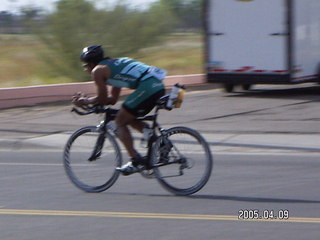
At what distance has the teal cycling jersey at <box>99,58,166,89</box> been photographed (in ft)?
26.0

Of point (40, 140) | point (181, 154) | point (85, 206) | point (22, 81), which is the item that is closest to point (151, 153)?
point (181, 154)

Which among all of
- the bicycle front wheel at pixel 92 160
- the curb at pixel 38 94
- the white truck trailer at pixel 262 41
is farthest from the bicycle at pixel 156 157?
the white truck trailer at pixel 262 41

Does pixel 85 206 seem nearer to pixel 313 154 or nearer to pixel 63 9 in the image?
pixel 313 154

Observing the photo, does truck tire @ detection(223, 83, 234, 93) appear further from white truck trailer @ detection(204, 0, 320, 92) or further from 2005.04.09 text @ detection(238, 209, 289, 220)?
2005.04.09 text @ detection(238, 209, 289, 220)

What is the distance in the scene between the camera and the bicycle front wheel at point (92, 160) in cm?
830

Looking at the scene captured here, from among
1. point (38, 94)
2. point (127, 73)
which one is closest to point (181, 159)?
point (127, 73)

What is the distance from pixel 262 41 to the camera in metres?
17.8

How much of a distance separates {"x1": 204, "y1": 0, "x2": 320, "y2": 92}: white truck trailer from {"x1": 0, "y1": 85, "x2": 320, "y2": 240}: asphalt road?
127 inches

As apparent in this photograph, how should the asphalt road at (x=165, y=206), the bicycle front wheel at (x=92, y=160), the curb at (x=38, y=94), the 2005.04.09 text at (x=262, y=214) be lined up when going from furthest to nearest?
1. the curb at (x=38, y=94)
2. the bicycle front wheel at (x=92, y=160)
3. the 2005.04.09 text at (x=262, y=214)
4. the asphalt road at (x=165, y=206)

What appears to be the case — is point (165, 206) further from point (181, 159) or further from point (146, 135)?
point (146, 135)

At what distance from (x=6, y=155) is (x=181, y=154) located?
4.54m

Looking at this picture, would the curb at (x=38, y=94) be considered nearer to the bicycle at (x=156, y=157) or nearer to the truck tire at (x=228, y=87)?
the truck tire at (x=228, y=87)

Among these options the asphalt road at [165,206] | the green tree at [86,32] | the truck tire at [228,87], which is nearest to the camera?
the asphalt road at [165,206]

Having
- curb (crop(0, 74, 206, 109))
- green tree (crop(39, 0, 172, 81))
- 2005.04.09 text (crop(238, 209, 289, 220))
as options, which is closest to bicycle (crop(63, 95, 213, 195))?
2005.04.09 text (crop(238, 209, 289, 220))
